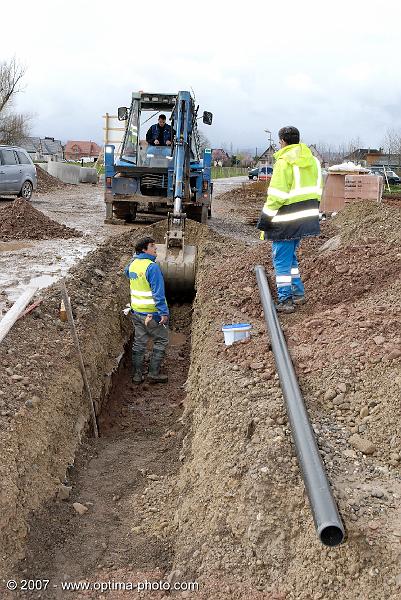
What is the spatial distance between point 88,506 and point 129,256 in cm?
671

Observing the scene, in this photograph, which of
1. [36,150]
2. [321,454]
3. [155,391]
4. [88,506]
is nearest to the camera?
[321,454]

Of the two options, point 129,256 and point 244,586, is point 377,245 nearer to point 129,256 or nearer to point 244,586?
point 129,256

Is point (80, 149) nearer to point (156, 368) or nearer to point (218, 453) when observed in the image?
point (156, 368)

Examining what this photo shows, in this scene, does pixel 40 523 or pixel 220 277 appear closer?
pixel 40 523

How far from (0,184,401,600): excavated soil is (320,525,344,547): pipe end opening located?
19 cm

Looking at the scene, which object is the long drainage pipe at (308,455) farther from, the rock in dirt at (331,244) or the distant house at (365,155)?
the distant house at (365,155)

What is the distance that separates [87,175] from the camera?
3731 centimetres

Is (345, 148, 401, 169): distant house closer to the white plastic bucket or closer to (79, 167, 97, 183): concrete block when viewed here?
(79, 167, 97, 183): concrete block

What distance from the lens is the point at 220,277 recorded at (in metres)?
8.60

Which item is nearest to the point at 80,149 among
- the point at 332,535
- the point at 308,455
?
the point at 308,455

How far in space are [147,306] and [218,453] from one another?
3.45 metres

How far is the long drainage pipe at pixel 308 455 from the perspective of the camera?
2.73 m

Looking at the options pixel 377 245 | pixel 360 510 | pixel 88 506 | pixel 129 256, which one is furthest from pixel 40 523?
pixel 129 256

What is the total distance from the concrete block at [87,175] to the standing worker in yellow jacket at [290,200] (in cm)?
3239
